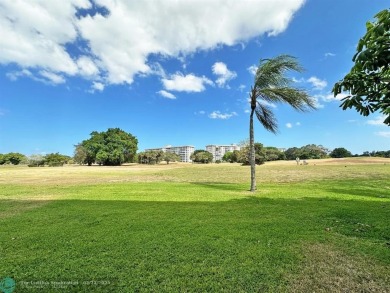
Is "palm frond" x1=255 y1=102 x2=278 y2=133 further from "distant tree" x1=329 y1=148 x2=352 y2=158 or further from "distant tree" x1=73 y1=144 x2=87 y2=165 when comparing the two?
"distant tree" x1=329 y1=148 x2=352 y2=158

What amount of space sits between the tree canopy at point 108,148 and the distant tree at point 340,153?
271 ft

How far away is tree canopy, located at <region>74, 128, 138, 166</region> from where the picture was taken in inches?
2872

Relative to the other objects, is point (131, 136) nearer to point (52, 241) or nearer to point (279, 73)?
point (279, 73)

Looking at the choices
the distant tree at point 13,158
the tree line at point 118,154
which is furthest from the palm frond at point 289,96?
the distant tree at point 13,158

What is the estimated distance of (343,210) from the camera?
7531 mm

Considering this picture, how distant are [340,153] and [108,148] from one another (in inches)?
3616

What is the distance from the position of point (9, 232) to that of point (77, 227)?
1.44 metres

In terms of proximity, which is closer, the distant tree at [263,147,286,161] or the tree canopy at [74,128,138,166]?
the tree canopy at [74,128,138,166]

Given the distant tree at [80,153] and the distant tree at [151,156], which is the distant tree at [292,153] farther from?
the distant tree at [80,153]

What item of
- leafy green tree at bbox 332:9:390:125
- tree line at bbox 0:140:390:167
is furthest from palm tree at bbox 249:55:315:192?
tree line at bbox 0:140:390:167
